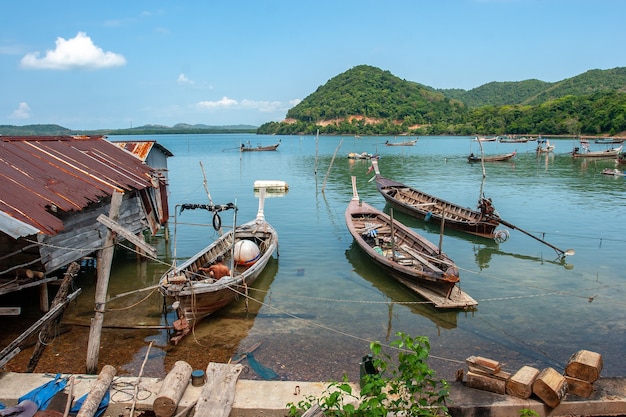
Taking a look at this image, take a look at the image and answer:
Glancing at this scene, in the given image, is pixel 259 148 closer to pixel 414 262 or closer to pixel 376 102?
pixel 414 262

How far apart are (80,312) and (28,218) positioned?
3.91 m

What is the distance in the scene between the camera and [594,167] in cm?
5094

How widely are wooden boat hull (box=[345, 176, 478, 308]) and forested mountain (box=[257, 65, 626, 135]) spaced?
10860 cm

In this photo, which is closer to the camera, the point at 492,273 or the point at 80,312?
the point at 80,312

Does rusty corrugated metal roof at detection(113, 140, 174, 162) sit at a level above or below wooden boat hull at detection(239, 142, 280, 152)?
above

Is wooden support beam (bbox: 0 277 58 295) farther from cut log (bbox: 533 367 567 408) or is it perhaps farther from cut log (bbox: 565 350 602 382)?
cut log (bbox: 565 350 602 382)

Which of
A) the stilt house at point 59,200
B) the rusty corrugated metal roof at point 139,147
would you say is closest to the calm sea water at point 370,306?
the stilt house at point 59,200

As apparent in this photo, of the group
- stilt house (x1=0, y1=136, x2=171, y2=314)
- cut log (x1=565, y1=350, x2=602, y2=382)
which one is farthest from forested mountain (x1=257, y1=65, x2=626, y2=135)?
cut log (x1=565, y1=350, x2=602, y2=382)

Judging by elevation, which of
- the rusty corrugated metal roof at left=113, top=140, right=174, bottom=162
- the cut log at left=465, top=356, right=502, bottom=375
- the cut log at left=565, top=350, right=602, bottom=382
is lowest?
the cut log at left=465, top=356, right=502, bottom=375

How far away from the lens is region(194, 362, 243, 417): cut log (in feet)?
21.9

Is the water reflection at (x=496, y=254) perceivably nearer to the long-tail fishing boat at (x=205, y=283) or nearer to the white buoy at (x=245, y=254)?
the long-tail fishing boat at (x=205, y=283)

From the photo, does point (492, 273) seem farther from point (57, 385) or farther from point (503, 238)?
point (57, 385)

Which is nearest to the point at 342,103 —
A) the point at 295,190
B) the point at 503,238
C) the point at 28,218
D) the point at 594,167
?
the point at 594,167

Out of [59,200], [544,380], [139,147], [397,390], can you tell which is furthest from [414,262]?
[139,147]
